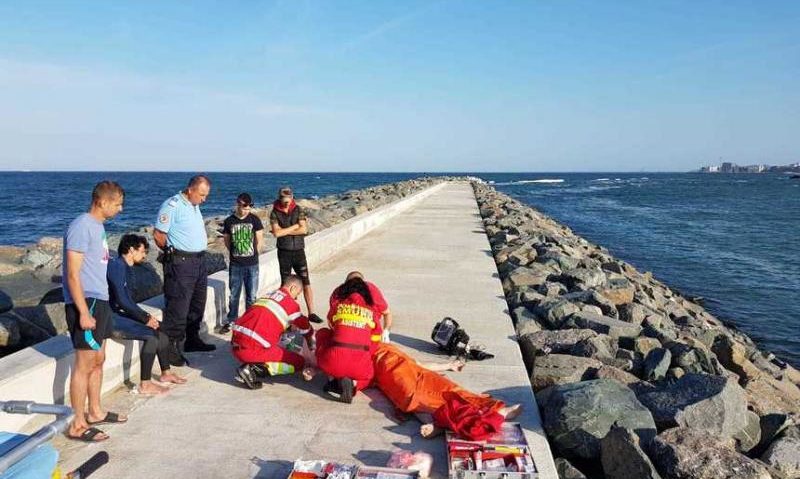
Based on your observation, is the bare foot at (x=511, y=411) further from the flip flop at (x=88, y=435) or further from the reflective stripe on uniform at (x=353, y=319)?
the flip flop at (x=88, y=435)

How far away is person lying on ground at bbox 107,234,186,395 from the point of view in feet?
14.3

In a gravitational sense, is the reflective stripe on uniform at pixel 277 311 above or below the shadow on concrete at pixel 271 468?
above

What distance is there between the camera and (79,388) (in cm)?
389

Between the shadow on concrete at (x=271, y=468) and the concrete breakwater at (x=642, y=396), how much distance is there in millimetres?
1661

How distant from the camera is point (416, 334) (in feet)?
21.3

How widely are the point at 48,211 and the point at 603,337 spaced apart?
41.6 m

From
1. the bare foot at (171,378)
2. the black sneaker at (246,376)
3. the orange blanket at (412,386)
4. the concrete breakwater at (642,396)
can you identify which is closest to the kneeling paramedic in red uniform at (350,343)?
the orange blanket at (412,386)

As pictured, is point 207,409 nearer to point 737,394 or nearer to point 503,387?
point 503,387

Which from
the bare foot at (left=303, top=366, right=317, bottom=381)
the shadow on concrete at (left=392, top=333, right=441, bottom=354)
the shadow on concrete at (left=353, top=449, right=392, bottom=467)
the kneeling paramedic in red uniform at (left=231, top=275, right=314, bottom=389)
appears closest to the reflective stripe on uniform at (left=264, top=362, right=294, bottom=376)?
the kneeling paramedic in red uniform at (left=231, top=275, right=314, bottom=389)

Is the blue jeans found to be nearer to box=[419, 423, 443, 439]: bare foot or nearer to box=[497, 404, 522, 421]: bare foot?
box=[419, 423, 443, 439]: bare foot

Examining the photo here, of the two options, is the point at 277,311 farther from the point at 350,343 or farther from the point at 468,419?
the point at 468,419

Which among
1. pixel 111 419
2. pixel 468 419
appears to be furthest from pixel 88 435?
pixel 468 419

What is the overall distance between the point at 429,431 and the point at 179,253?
2.71 metres

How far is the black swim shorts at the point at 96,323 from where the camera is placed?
383 cm
